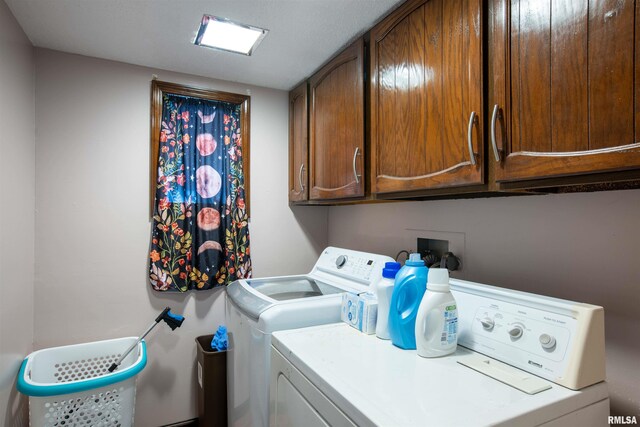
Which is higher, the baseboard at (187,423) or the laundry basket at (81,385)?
the laundry basket at (81,385)

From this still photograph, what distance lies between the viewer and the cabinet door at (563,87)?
0.75 m

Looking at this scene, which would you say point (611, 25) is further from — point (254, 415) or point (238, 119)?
point (238, 119)

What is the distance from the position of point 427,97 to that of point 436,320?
0.79 metres

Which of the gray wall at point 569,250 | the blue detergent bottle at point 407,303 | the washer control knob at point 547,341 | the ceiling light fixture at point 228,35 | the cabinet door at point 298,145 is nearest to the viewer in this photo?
the washer control knob at point 547,341

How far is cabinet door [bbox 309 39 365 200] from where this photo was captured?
1670mm

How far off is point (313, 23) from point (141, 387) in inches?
90.4

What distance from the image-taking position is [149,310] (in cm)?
216

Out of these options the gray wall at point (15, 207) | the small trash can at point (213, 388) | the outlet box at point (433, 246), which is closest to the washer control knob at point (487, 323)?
the outlet box at point (433, 246)

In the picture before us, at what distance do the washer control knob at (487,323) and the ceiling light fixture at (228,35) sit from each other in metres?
1.59

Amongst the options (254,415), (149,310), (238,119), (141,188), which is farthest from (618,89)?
(149,310)

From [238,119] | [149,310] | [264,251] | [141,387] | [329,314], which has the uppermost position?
[238,119]

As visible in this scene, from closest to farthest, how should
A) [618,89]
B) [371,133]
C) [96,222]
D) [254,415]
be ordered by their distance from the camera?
[618,89], [254,415], [371,133], [96,222]

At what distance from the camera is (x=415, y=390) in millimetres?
887

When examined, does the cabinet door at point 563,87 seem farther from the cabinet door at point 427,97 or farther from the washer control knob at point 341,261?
the washer control knob at point 341,261
